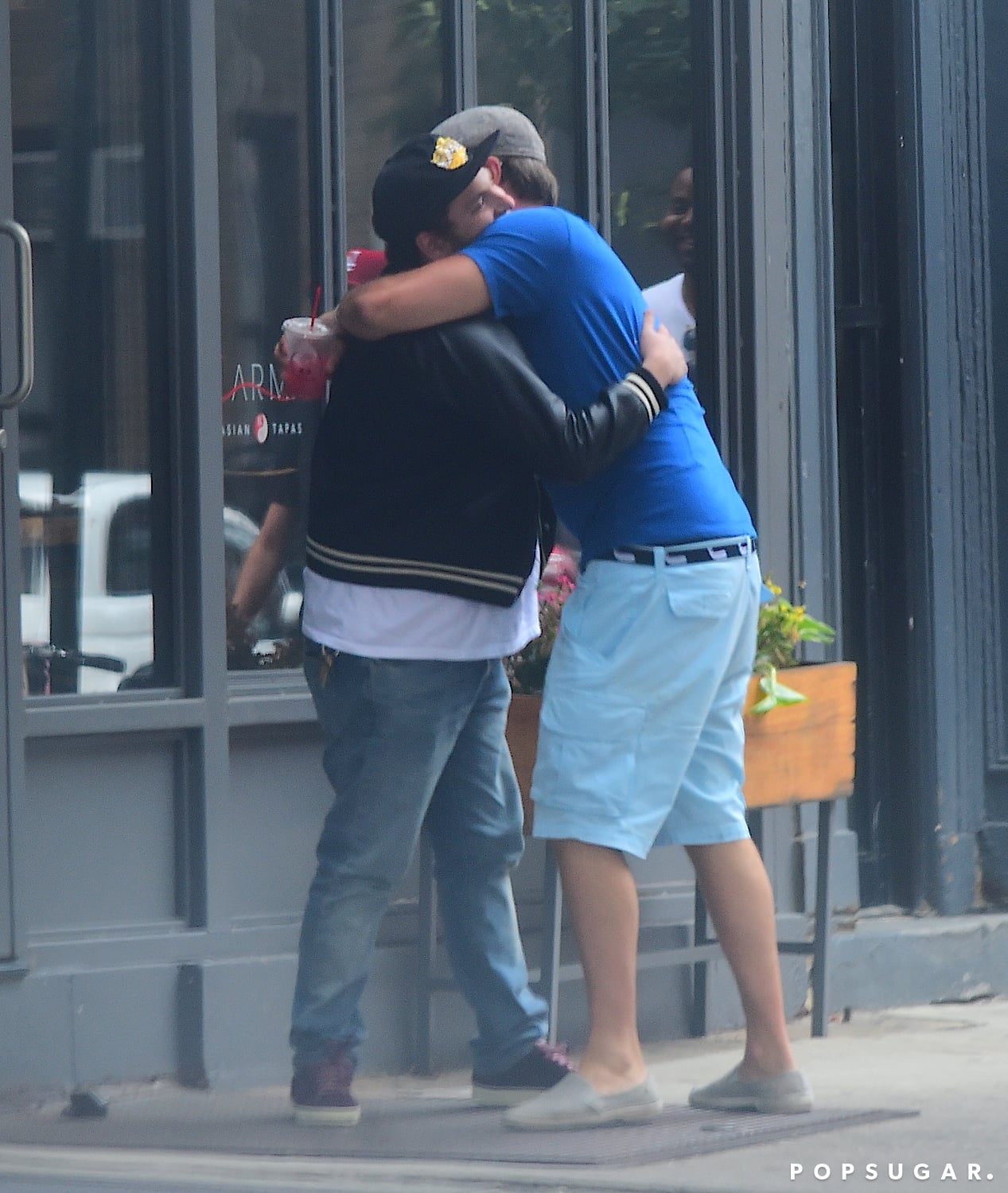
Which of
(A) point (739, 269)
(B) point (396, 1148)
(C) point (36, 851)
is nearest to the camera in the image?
(B) point (396, 1148)

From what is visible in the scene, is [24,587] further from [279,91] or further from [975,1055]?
[975,1055]

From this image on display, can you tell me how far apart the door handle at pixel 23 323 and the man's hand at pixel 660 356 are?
128cm

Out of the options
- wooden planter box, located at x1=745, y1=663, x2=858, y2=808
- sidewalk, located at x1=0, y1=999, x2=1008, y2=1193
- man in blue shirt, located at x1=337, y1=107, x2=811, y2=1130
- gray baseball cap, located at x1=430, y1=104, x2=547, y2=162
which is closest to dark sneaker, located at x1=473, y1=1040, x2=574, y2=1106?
man in blue shirt, located at x1=337, y1=107, x2=811, y2=1130

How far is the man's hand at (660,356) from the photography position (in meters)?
4.11

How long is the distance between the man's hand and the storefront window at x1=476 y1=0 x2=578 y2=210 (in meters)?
1.48

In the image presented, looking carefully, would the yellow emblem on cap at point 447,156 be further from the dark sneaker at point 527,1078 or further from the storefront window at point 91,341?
the dark sneaker at point 527,1078

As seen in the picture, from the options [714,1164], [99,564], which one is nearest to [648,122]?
[99,564]

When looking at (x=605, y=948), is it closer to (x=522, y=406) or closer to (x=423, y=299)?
(x=522, y=406)

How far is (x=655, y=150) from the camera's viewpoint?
5.73 metres

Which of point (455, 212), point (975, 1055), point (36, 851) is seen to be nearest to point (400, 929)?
point (36, 851)

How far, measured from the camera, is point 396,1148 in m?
3.97

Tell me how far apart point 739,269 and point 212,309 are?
1599mm

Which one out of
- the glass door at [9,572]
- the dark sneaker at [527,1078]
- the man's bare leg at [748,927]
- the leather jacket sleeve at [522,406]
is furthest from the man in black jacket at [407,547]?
the glass door at [9,572]

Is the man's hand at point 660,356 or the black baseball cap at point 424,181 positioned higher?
the black baseball cap at point 424,181
